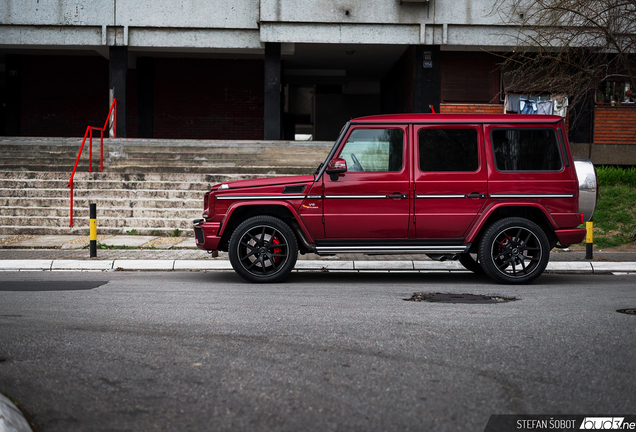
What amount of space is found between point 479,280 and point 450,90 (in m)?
13.3

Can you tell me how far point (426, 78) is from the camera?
20656 mm

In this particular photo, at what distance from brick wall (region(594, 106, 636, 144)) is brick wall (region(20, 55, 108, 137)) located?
17339 millimetres

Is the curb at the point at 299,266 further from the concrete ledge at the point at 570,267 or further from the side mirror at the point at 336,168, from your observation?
the side mirror at the point at 336,168

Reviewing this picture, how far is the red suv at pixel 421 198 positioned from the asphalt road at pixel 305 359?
0.87 metres

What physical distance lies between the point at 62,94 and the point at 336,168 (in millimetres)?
19841

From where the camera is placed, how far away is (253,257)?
8.62 metres

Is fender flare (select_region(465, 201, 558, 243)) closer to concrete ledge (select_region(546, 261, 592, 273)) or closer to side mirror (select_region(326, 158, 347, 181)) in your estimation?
concrete ledge (select_region(546, 261, 592, 273))

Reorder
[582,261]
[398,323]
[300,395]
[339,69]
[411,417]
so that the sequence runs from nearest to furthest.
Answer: [411,417], [300,395], [398,323], [582,261], [339,69]

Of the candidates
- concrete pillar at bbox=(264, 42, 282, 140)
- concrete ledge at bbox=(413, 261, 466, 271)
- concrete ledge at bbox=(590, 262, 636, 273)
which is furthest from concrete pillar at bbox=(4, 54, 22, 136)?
concrete ledge at bbox=(590, 262, 636, 273)

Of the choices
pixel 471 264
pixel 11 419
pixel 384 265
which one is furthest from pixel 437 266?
pixel 11 419

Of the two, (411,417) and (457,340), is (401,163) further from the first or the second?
(411,417)

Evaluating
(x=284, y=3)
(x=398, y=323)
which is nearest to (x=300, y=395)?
(x=398, y=323)

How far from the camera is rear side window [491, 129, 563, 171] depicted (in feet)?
27.5

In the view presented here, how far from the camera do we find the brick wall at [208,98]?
2456 centimetres
